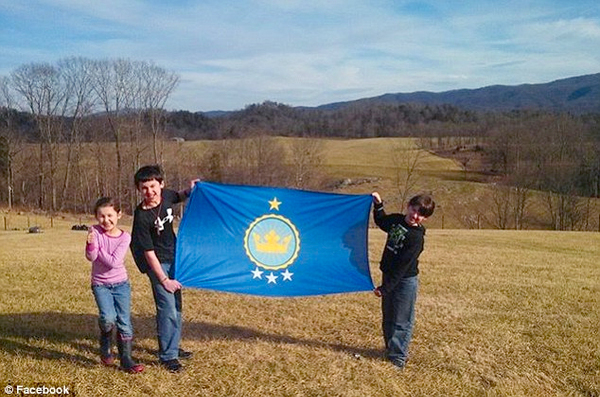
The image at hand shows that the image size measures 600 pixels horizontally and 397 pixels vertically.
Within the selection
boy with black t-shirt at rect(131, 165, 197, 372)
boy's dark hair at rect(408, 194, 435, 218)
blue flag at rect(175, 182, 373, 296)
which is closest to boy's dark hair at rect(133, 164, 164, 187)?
boy with black t-shirt at rect(131, 165, 197, 372)

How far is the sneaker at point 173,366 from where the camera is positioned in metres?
5.95

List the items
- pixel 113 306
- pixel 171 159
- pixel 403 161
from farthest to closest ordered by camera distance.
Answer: pixel 403 161
pixel 171 159
pixel 113 306

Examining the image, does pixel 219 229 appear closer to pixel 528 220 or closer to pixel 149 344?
pixel 149 344

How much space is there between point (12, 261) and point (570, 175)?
2176 inches

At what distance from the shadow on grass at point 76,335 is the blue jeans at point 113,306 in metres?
0.58

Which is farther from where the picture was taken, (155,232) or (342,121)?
(342,121)

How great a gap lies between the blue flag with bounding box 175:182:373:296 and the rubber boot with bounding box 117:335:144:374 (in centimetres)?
98

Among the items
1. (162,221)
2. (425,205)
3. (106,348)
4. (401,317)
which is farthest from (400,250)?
(106,348)

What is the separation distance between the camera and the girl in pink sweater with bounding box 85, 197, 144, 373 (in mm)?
5727

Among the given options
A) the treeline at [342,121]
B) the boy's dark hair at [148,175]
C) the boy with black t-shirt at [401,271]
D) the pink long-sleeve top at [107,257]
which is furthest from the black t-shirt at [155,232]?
the treeline at [342,121]

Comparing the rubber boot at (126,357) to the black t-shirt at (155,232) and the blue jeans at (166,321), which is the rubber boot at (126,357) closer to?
the blue jeans at (166,321)

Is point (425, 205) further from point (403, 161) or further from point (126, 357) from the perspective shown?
point (403, 161)

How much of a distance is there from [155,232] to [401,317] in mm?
3026

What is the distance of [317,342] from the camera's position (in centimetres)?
725
